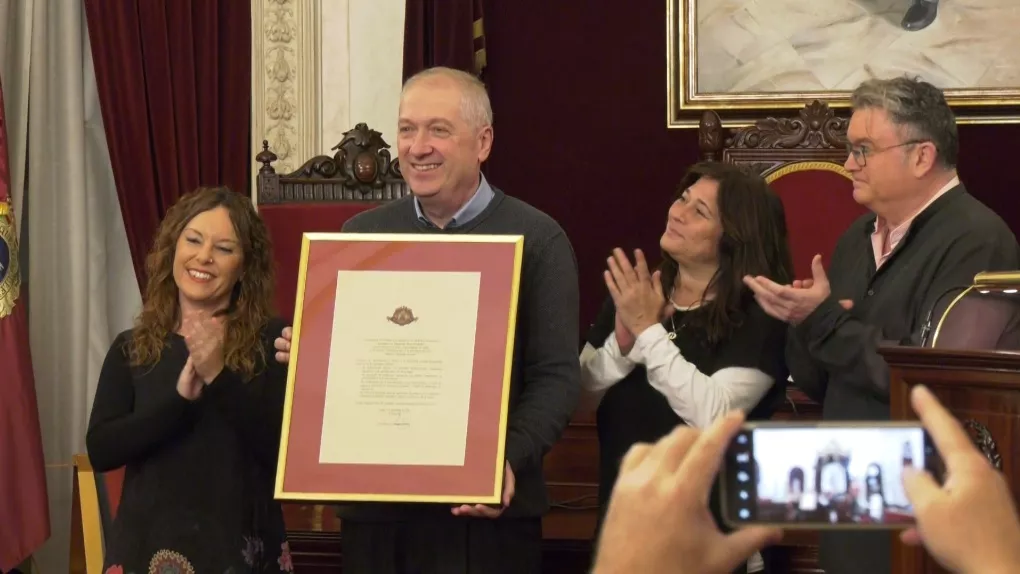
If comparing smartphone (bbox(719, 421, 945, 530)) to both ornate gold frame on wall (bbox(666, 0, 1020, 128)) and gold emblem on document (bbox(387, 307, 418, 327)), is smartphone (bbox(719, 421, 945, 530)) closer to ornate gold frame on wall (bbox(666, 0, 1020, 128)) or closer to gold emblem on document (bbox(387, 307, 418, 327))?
gold emblem on document (bbox(387, 307, 418, 327))

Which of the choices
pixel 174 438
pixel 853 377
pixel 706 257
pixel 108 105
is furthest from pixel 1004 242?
pixel 108 105

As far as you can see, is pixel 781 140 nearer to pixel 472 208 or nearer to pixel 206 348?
pixel 472 208

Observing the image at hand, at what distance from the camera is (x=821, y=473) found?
1009 mm

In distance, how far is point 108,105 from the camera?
4.70 metres

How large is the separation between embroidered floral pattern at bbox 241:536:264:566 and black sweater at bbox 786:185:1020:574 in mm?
1163

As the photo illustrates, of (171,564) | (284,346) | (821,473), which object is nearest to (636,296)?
(284,346)

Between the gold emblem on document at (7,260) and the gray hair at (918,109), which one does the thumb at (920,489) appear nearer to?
the gray hair at (918,109)

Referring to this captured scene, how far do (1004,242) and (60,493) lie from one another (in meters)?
3.73

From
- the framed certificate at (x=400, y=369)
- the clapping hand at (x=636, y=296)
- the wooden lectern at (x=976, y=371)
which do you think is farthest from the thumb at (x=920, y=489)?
the clapping hand at (x=636, y=296)

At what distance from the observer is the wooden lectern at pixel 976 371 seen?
171 centimetres

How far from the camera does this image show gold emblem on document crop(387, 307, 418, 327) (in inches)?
88.7

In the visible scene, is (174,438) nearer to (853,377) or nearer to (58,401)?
(853,377)

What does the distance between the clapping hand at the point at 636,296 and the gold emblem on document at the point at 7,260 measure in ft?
7.92

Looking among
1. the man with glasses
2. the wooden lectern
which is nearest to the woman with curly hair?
the man with glasses
